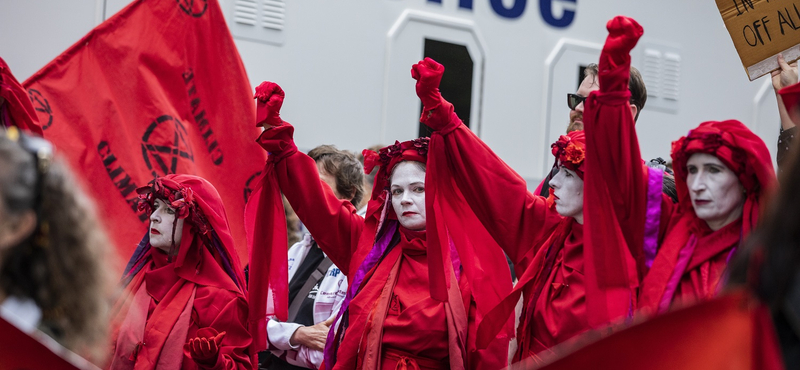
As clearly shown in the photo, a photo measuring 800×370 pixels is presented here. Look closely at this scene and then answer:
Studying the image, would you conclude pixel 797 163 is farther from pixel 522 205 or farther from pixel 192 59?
pixel 192 59

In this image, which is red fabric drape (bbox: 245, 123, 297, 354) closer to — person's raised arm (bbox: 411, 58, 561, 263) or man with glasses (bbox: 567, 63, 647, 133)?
person's raised arm (bbox: 411, 58, 561, 263)

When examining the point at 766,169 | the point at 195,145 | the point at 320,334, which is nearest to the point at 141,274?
the point at 320,334

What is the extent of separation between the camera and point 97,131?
4.86 m

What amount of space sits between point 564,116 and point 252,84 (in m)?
2.12

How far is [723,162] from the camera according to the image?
9.27 feet

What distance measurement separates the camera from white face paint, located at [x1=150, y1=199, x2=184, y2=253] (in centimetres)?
390

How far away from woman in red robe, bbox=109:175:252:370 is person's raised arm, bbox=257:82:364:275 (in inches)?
15.6

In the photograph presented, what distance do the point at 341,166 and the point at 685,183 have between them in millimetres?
2290

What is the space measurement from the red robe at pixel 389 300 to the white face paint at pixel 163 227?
51 centimetres

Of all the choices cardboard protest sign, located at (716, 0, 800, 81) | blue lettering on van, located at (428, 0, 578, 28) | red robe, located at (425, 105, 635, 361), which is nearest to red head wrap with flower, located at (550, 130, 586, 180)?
red robe, located at (425, 105, 635, 361)

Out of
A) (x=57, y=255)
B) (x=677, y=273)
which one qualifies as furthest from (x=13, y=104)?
(x=677, y=273)

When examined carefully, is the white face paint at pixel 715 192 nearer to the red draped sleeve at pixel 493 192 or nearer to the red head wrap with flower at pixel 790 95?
the red head wrap with flower at pixel 790 95

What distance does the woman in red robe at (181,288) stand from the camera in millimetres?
3732

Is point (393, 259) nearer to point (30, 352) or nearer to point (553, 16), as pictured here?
point (30, 352)
